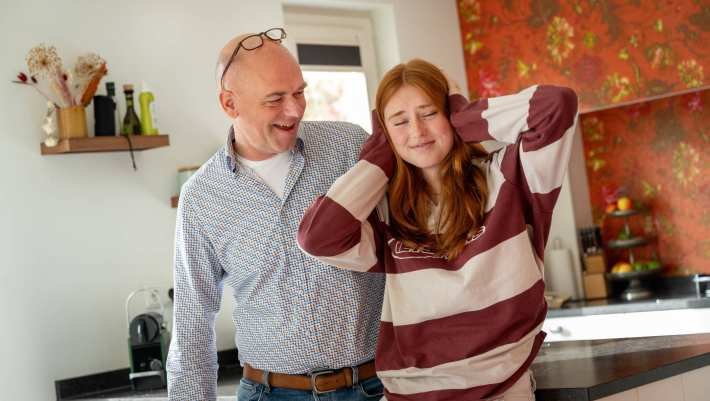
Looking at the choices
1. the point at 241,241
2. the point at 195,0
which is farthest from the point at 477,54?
the point at 241,241

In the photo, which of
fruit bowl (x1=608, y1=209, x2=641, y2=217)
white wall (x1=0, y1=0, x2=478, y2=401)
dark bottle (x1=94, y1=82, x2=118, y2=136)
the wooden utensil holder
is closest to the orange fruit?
fruit bowl (x1=608, y1=209, x2=641, y2=217)

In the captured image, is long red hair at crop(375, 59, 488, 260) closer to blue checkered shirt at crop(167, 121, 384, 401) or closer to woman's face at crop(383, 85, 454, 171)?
woman's face at crop(383, 85, 454, 171)

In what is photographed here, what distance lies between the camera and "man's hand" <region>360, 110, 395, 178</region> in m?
1.99

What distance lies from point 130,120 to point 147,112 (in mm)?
79

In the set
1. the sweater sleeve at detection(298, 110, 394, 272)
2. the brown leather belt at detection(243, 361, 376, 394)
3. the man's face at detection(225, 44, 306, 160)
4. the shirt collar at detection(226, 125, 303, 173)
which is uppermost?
the man's face at detection(225, 44, 306, 160)

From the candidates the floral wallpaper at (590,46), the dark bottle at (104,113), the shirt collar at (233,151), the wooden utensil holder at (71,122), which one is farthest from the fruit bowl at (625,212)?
the shirt collar at (233,151)

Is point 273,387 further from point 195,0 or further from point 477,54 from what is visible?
point 477,54

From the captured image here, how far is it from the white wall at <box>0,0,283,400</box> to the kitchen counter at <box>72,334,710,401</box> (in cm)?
186

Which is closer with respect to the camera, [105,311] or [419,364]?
[419,364]

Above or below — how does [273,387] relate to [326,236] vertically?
below

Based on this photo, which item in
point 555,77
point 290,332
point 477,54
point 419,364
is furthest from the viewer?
point 477,54

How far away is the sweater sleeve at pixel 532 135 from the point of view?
1.70 m

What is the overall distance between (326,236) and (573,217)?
9.83 ft

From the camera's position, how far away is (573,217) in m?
4.67
